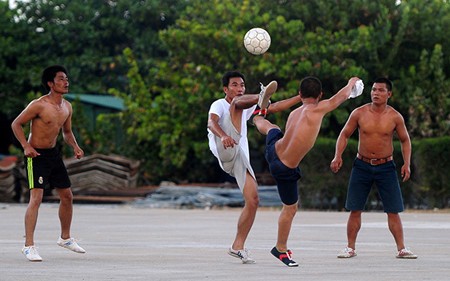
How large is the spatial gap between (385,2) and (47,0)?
46.6 ft

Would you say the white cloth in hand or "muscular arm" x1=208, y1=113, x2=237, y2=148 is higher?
the white cloth in hand

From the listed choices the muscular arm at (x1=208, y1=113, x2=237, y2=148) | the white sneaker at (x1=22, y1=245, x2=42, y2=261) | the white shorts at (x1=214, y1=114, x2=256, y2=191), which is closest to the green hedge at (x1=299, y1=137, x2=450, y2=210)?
the white shorts at (x1=214, y1=114, x2=256, y2=191)

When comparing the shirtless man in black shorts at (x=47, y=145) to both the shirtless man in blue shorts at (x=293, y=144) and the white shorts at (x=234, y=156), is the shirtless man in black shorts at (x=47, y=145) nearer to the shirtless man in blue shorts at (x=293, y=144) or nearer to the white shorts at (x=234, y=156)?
the white shorts at (x=234, y=156)

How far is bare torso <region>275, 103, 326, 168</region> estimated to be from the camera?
11.4 m

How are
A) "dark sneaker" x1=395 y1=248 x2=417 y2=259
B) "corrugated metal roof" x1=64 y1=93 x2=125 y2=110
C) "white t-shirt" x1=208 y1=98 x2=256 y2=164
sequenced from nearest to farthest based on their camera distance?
"white t-shirt" x1=208 y1=98 x2=256 y2=164 → "dark sneaker" x1=395 y1=248 x2=417 y2=259 → "corrugated metal roof" x1=64 y1=93 x2=125 y2=110

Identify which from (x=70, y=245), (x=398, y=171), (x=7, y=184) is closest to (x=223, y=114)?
(x=70, y=245)

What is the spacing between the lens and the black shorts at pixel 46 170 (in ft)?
40.2

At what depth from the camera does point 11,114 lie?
38312 mm

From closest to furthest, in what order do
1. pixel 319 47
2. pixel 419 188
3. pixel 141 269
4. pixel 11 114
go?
pixel 141 269 < pixel 419 188 < pixel 319 47 < pixel 11 114

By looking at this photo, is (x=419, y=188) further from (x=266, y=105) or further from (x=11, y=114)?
(x=11, y=114)

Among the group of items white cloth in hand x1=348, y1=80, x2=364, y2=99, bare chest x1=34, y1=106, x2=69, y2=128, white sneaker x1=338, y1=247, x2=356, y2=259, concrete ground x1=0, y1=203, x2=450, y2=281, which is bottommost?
concrete ground x1=0, y1=203, x2=450, y2=281

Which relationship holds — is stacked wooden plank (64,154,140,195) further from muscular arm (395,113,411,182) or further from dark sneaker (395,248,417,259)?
dark sneaker (395,248,417,259)

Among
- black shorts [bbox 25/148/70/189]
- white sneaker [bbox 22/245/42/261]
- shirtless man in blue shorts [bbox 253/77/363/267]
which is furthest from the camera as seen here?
black shorts [bbox 25/148/70/189]

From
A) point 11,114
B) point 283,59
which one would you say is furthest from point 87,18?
point 283,59
